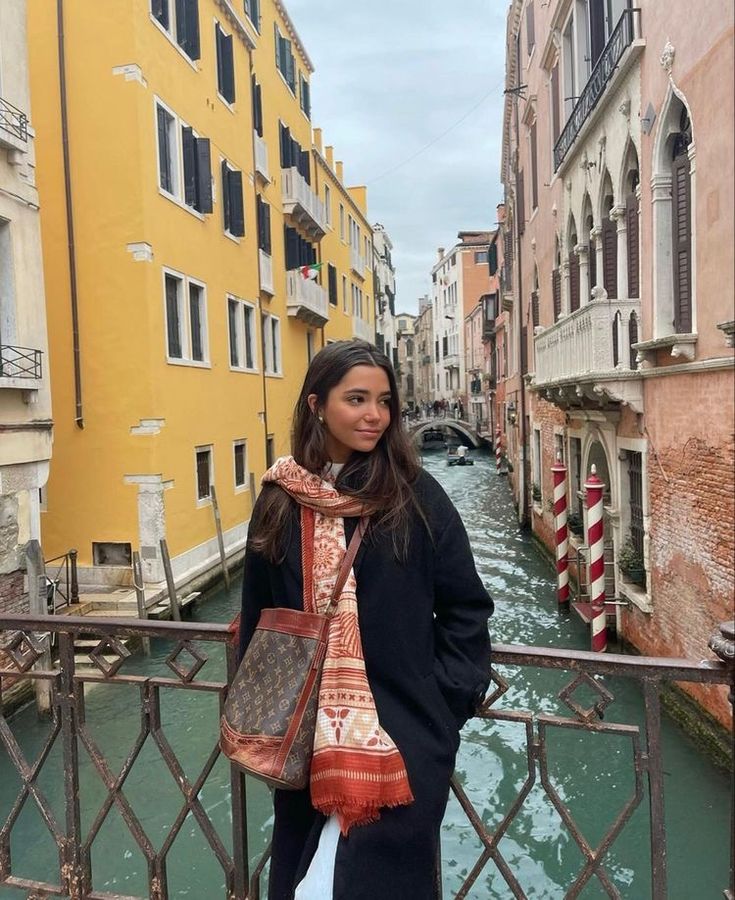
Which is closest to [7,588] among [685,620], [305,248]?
[685,620]

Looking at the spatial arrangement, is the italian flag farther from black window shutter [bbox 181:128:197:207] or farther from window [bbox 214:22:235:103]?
black window shutter [bbox 181:128:197:207]

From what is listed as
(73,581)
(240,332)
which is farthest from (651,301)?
(240,332)

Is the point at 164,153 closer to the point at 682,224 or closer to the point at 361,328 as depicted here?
the point at 682,224

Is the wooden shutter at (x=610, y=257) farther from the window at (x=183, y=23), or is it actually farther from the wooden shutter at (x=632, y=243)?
the window at (x=183, y=23)

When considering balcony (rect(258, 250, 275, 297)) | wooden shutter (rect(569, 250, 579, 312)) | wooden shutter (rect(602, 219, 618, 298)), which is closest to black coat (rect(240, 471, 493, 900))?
wooden shutter (rect(602, 219, 618, 298))

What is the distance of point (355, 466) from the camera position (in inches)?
50.9

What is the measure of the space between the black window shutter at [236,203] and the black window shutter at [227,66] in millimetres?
1114

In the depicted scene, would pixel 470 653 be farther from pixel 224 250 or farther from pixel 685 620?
pixel 224 250

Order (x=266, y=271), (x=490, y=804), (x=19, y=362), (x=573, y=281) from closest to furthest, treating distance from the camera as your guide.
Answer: (x=490, y=804), (x=19, y=362), (x=573, y=281), (x=266, y=271)

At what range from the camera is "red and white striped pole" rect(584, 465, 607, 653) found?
6.14m

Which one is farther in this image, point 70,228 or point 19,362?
point 70,228

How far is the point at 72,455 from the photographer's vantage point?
26.1ft

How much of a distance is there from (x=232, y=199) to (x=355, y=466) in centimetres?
975

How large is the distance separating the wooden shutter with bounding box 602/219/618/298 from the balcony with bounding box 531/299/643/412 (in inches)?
17.7
